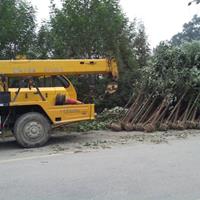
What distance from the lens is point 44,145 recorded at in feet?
43.5

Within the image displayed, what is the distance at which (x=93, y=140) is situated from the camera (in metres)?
14.0

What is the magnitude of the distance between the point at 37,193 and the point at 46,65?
20.7 feet

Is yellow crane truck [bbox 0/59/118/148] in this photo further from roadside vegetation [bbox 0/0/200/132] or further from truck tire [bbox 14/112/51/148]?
roadside vegetation [bbox 0/0/200/132]

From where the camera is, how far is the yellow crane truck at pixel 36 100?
1307 cm

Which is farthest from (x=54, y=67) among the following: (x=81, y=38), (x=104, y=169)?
(x=81, y=38)

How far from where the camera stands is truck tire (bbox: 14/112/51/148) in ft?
42.6

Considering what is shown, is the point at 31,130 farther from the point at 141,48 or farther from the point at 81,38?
the point at 141,48

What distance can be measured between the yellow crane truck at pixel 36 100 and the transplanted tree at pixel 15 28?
18.1 ft

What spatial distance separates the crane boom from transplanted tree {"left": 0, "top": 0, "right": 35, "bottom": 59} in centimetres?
595

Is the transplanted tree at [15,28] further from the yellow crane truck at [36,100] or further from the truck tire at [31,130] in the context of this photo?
the truck tire at [31,130]

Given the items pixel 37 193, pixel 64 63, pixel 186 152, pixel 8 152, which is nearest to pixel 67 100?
pixel 64 63

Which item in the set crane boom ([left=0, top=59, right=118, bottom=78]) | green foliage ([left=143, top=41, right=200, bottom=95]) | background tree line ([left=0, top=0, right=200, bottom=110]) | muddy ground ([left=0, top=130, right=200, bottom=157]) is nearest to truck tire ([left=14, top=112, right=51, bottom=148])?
muddy ground ([left=0, top=130, right=200, bottom=157])

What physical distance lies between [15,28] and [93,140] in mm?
7193

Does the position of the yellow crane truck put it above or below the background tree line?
below
